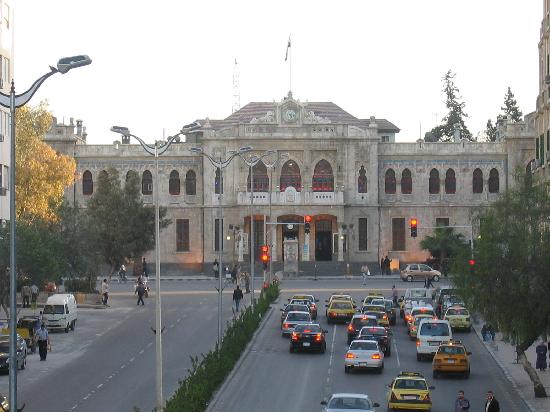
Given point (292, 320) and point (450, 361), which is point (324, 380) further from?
point (292, 320)

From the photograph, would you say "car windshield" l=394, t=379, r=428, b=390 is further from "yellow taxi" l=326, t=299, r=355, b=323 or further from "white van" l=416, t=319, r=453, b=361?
"yellow taxi" l=326, t=299, r=355, b=323

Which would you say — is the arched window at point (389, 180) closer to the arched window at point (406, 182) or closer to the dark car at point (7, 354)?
the arched window at point (406, 182)

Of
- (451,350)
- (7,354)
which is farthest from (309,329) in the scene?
(7,354)

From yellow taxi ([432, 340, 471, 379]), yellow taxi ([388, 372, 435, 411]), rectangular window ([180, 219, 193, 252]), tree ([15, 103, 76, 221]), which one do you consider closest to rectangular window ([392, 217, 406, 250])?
rectangular window ([180, 219, 193, 252])

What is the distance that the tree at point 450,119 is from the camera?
133 meters

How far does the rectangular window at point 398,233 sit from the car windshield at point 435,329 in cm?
5302

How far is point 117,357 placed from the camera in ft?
147

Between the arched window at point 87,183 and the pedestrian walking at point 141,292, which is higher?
the arched window at point 87,183

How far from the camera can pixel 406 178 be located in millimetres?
98312

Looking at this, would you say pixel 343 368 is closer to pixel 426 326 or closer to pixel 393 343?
pixel 426 326

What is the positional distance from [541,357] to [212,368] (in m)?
12.7

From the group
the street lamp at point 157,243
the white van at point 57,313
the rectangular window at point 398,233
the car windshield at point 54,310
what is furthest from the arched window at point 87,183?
the street lamp at point 157,243

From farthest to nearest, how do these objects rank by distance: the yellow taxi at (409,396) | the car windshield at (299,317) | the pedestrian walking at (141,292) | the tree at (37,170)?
1. the tree at (37,170)
2. the pedestrian walking at (141,292)
3. the car windshield at (299,317)
4. the yellow taxi at (409,396)

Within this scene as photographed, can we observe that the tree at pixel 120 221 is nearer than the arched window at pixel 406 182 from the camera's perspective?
Yes
